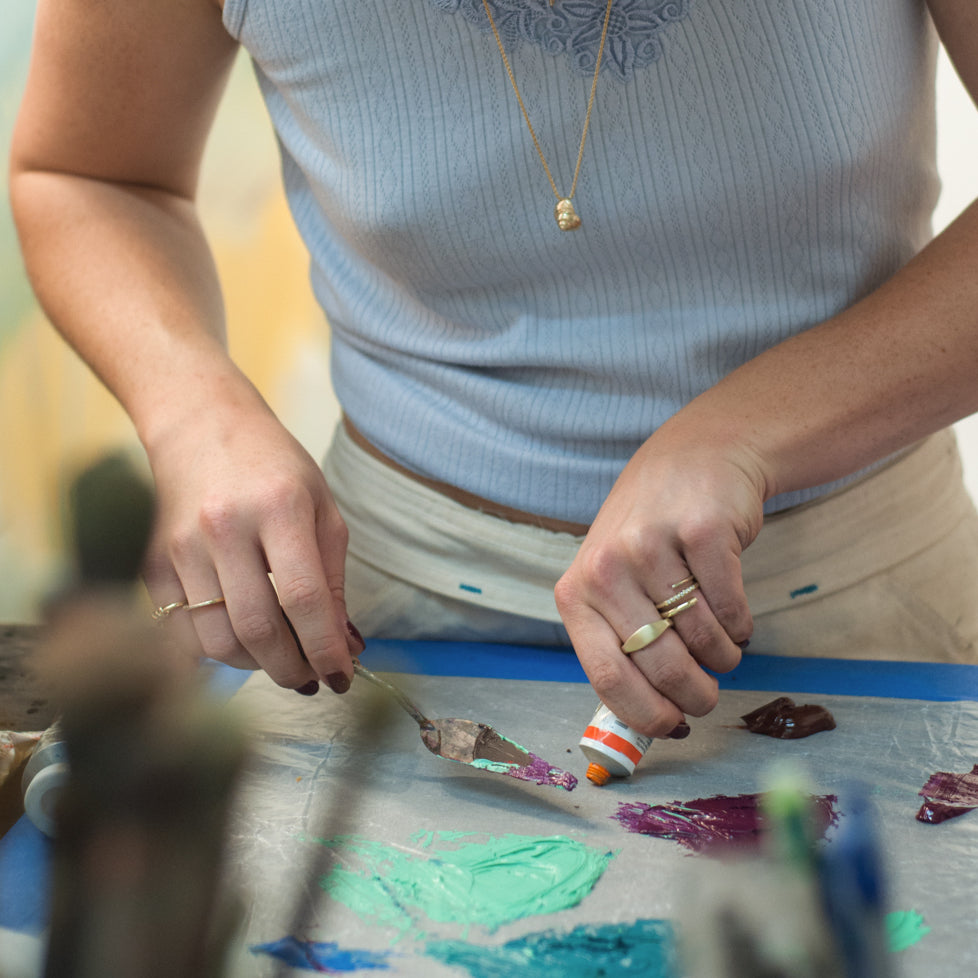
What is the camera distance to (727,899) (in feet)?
1.45

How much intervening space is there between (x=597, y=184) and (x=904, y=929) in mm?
434

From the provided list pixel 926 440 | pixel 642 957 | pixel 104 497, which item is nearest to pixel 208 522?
pixel 104 497

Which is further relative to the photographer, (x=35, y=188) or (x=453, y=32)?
(x=35, y=188)

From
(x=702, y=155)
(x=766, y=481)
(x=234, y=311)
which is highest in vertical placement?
(x=702, y=155)

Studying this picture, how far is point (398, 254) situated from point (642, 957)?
451mm

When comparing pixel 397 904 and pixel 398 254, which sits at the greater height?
pixel 398 254

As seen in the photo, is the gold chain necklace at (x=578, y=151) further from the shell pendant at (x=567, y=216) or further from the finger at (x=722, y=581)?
the finger at (x=722, y=581)

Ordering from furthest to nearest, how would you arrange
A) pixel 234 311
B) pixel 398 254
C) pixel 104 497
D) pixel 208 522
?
pixel 234 311, pixel 398 254, pixel 208 522, pixel 104 497

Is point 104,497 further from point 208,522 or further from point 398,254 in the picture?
point 398,254

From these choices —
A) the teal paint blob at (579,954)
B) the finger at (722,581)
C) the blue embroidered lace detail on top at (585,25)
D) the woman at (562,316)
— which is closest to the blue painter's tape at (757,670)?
the woman at (562,316)

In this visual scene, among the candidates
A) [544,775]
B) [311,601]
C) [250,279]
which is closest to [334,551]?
[311,601]

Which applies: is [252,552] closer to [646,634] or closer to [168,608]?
[168,608]

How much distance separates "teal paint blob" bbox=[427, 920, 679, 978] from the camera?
0.40m

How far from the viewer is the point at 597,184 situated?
620mm
